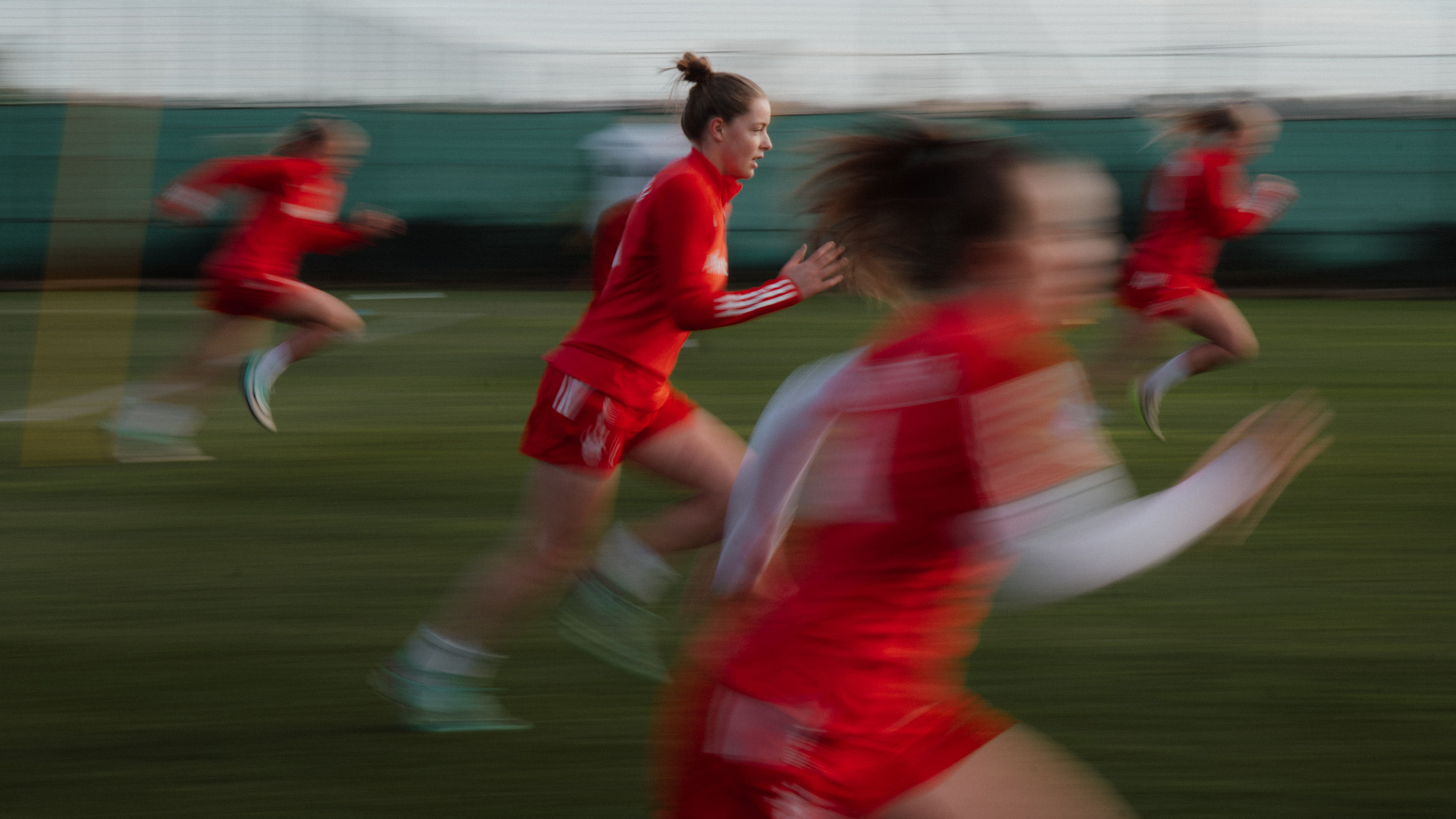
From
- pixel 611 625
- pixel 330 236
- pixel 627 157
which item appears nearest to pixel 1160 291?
pixel 330 236

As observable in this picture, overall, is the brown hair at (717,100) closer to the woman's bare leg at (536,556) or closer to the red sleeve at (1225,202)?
the woman's bare leg at (536,556)

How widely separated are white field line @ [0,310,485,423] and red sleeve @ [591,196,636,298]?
12.3 ft

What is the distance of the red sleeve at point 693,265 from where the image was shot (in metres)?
3.26

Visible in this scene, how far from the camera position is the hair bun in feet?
12.0

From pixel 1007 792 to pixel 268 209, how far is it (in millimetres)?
6314

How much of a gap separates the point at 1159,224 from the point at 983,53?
12.3 meters

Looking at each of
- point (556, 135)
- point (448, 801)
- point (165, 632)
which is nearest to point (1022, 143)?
A: point (448, 801)

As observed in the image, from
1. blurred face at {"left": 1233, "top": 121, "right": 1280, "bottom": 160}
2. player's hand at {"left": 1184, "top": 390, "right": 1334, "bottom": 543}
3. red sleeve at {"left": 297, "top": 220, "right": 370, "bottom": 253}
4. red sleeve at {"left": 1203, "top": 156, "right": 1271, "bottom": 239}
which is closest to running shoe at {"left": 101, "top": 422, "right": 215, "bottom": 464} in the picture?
red sleeve at {"left": 297, "top": 220, "right": 370, "bottom": 253}

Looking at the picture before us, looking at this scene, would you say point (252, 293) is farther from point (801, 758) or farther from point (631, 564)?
point (801, 758)

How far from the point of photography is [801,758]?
1725 mm

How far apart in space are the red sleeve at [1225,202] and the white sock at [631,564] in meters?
4.58

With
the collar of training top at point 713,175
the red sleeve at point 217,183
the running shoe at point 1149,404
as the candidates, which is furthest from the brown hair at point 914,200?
the red sleeve at point 217,183

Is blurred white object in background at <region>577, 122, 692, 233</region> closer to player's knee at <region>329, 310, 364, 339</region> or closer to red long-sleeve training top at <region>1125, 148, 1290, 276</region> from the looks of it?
player's knee at <region>329, 310, 364, 339</region>

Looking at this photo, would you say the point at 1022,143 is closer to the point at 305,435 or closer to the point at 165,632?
the point at 165,632
